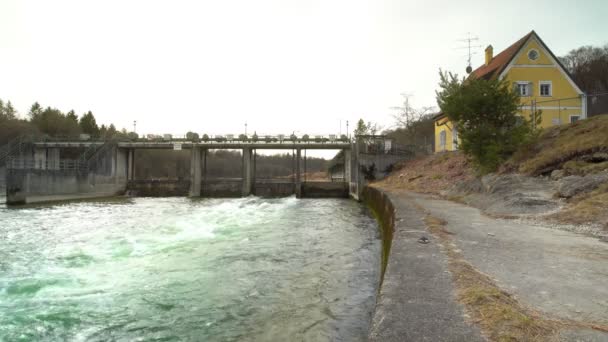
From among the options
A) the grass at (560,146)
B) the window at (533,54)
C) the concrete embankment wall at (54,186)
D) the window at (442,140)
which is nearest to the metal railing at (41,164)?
the concrete embankment wall at (54,186)

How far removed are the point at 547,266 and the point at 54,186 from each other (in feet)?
95.2

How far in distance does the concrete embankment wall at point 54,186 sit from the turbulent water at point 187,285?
43.1 feet

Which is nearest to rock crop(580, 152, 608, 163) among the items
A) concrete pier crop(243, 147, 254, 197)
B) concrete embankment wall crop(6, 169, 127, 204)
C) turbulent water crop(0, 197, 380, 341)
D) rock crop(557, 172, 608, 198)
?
rock crop(557, 172, 608, 198)

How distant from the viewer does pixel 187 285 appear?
19.9ft

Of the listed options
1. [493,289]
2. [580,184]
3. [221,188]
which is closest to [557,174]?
[580,184]

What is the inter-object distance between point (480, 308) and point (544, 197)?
8442mm

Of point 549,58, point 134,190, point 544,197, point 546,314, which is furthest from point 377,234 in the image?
point 134,190

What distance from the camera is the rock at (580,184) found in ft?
29.3

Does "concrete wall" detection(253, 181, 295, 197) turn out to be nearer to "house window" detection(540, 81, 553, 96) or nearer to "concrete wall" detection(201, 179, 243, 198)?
"concrete wall" detection(201, 179, 243, 198)

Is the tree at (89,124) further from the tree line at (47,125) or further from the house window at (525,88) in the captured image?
the house window at (525,88)

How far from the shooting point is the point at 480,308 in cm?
293

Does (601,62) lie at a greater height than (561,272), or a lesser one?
greater

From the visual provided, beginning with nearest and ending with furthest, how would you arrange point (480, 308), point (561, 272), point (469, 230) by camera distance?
point (480, 308)
point (561, 272)
point (469, 230)

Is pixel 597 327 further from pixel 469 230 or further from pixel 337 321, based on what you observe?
pixel 469 230
